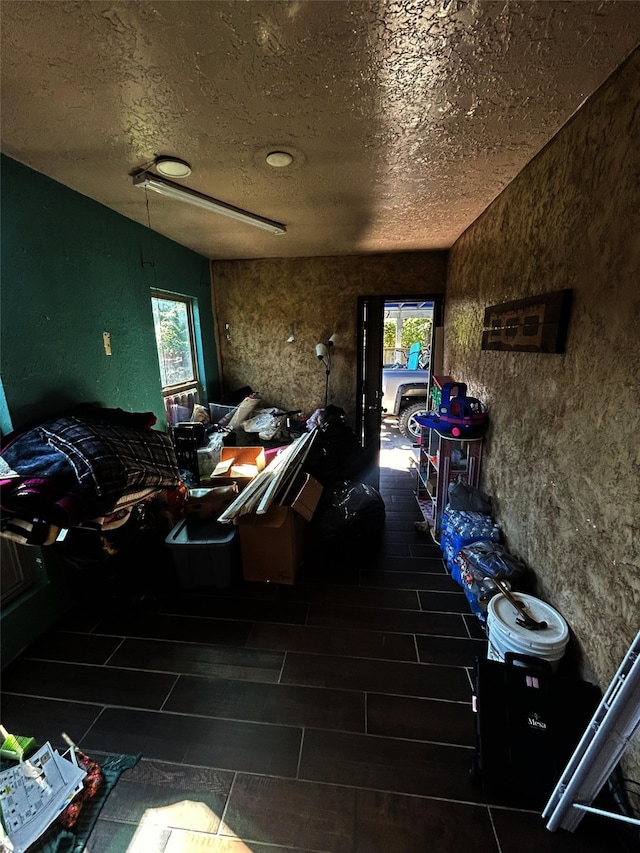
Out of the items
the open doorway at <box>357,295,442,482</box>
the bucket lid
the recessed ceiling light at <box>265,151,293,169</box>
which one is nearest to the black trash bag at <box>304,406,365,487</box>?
the open doorway at <box>357,295,442,482</box>

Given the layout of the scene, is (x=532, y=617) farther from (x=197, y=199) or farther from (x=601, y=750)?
(x=197, y=199)

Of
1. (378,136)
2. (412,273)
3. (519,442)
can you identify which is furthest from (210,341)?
(519,442)

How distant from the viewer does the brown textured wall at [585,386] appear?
1151mm

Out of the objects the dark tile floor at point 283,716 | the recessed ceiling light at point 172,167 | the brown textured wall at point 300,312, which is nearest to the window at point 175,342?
the brown textured wall at point 300,312

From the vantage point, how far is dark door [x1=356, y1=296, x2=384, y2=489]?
13.2 ft

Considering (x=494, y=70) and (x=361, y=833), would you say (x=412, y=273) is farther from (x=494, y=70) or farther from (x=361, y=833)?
(x=361, y=833)

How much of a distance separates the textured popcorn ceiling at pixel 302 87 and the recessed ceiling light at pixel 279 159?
4cm

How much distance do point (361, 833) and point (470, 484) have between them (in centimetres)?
208

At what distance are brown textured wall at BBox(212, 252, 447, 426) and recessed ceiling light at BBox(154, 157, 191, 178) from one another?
224 cm

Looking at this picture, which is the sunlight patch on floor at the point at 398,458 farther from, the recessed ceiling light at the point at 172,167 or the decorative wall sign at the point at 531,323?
the recessed ceiling light at the point at 172,167

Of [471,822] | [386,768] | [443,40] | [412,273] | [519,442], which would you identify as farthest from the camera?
[412,273]

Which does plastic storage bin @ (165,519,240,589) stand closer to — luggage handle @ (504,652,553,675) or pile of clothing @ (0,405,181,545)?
pile of clothing @ (0,405,181,545)

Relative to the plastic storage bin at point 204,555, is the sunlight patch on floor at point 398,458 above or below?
below

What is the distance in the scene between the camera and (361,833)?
1.12 metres
